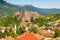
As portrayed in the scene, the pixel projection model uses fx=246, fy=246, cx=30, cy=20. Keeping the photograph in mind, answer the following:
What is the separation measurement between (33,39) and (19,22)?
87.3m

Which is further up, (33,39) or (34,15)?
(33,39)

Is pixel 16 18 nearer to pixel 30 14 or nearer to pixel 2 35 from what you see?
pixel 30 14

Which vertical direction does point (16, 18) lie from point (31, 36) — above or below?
below

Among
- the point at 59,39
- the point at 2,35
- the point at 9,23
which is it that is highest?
the point at 59,39

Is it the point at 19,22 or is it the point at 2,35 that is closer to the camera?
the point at 2,35

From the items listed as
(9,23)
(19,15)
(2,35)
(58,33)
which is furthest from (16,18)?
(58,33)

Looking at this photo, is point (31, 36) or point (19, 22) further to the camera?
point (19, 22)

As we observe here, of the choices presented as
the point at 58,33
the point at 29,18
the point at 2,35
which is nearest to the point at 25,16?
the point at 29,18

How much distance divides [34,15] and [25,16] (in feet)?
24.1

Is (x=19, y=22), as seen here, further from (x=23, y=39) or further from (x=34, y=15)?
(x=23, y=39)

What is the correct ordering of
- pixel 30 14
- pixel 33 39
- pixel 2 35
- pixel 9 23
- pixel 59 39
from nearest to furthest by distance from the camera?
1. pixel 59 39
2. pixel 33 39
3. pixel 2 35
4. pixel 9 23
5. pixel 30 14

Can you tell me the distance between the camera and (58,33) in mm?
61000

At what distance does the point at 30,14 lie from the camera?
154375mm

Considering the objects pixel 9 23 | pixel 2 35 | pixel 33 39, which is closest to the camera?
pixel 33 39
